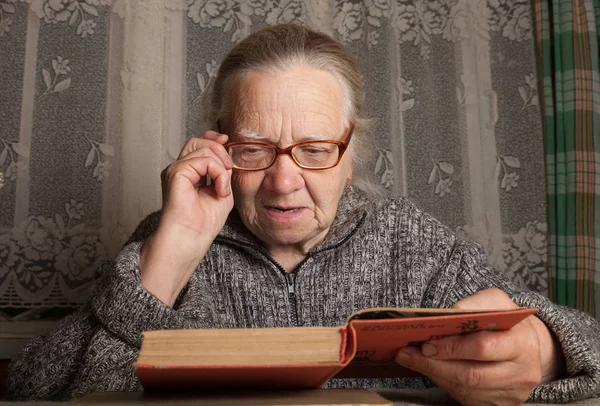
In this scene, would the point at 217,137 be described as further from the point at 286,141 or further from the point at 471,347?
the point at 471,347

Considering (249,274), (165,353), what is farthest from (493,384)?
(249,274)

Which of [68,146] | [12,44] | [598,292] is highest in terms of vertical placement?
[12,44]

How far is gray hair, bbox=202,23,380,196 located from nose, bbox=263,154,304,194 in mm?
195

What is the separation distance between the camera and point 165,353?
1.64 feet

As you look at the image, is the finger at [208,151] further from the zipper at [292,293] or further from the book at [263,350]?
the book at [263,350]

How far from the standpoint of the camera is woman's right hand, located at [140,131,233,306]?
1042mm

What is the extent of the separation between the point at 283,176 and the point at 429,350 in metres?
0.54

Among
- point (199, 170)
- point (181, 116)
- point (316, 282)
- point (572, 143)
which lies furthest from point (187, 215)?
point (572, 143)

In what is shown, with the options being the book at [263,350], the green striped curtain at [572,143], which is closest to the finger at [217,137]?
the book at [263,350]

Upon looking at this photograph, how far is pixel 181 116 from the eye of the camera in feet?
6.56

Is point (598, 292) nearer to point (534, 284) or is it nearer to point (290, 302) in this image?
point (534, 284)

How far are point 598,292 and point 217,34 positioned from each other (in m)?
1.63

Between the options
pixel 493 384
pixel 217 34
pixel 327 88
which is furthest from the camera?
pixel 217 34

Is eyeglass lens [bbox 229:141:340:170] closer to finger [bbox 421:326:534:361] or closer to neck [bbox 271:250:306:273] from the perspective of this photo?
neck [bbox 271:250:306:273]
